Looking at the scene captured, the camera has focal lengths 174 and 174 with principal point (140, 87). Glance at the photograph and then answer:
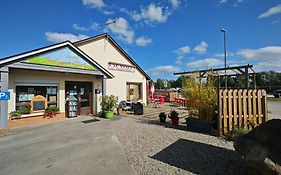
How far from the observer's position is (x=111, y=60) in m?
14.7

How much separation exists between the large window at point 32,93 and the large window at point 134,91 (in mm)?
7211

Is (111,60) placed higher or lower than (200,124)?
higher

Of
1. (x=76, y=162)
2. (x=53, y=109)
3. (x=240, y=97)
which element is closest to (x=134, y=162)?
(x=76, y=162)

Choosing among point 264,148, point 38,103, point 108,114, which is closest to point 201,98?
point 264,148

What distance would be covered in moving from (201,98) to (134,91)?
10003mm

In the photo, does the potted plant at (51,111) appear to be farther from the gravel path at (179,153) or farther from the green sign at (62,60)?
the gravel path at (179,153)

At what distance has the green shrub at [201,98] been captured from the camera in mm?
7531

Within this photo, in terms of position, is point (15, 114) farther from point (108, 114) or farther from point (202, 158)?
point (202, 158)

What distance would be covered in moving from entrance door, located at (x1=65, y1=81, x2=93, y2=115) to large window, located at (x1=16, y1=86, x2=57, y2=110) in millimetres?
979

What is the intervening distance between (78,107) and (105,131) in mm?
4614

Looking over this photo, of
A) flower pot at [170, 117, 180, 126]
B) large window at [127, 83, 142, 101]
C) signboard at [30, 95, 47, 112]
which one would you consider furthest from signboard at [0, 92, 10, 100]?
large window at [127, 83, 142, 101]

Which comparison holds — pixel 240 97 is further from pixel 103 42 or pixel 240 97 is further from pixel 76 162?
pixel 103 42

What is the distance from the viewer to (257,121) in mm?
6832

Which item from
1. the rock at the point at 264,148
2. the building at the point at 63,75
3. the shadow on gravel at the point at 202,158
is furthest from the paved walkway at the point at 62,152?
the rock at the point at 264,148
